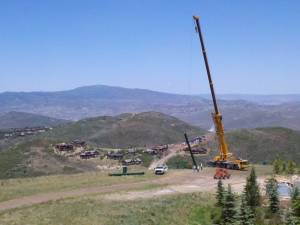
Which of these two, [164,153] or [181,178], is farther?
[164,153]

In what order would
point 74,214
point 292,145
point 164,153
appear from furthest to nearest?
point 292,145 → point 164,153 → point 74,214

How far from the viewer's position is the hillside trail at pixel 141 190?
5281 cm

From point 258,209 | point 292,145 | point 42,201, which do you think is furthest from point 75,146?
point 258,209

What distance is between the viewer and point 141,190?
57719 millimetres

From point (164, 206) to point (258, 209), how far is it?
8.78 metres

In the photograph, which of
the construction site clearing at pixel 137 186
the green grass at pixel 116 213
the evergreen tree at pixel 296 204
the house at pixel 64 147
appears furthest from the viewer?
the house at pixel 64 147

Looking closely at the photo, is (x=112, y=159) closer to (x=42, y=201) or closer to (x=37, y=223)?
(x=42, y=201)

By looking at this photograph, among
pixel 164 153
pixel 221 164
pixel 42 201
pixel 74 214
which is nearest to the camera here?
pixel 74 214

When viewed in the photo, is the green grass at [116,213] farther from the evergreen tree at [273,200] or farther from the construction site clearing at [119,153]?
the construction site clearing at [119,153]

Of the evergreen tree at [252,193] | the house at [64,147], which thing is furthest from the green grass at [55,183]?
the house at [64,147]

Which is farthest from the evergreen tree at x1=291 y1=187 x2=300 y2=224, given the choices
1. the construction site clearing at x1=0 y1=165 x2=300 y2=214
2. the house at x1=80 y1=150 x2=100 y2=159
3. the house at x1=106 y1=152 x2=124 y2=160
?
the house at x1=80 y1=150 x2=100 y2=159

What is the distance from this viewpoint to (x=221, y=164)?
261ft

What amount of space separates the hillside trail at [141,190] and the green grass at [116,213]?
3.02 metres

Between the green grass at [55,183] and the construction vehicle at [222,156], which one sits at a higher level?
the construction vehicle at [222,156]
